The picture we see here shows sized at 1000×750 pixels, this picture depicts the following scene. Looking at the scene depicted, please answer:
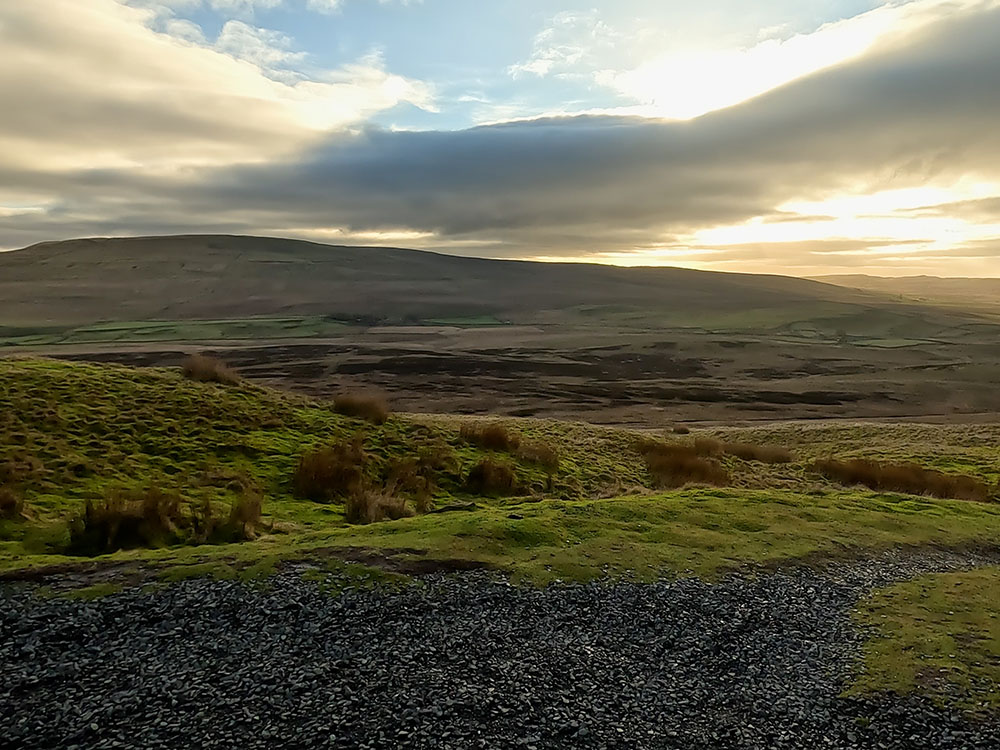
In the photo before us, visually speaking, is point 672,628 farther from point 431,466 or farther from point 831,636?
point 431,466

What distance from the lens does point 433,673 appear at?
8.47 metres

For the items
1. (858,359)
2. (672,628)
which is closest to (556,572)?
(672,628)

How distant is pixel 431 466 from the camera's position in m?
21.8

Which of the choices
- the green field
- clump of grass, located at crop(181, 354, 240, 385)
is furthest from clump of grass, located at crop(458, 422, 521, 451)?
the green field

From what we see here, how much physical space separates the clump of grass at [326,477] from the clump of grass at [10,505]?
6120 millimetres

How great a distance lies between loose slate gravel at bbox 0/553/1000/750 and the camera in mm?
7395

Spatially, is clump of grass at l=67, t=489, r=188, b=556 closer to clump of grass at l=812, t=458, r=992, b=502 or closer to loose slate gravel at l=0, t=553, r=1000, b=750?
loose slate gravel at l=0, t=553, r=1000, b=750

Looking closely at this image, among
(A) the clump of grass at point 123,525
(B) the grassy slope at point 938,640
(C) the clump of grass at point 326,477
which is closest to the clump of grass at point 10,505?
(A) the clump of grass at point 123,525

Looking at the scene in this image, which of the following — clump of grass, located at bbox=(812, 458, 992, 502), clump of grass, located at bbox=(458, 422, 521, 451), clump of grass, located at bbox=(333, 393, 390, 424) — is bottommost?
clump of grass, located at bbox=(812, 458, 992, 502)

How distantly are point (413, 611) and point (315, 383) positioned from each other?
6625 centimetres

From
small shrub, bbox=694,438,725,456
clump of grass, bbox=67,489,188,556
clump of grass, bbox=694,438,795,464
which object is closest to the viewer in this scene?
clump of grass, bbox=67,489,188,556

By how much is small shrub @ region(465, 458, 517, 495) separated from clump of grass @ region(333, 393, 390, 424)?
620 centimetres

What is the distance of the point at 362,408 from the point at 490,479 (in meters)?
7.77

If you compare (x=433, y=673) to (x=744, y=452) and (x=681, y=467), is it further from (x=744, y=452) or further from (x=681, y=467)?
(x=744, y=452)
